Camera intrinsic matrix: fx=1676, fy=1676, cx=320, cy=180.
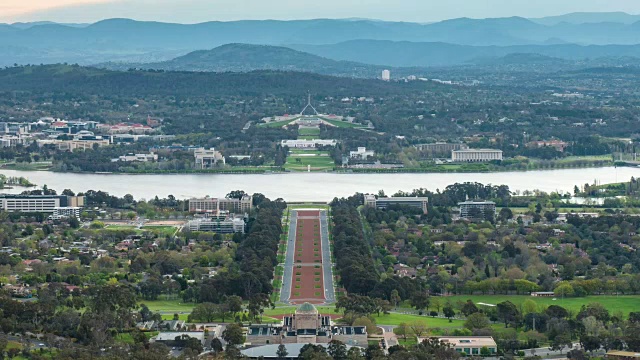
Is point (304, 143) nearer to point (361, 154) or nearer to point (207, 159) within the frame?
point (361, 154)

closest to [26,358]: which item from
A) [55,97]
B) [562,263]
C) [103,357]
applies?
[103,357]

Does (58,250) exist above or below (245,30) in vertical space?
below

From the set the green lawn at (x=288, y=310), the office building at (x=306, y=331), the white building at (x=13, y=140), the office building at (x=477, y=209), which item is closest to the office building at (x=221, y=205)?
the office building at (x=477, y=209)

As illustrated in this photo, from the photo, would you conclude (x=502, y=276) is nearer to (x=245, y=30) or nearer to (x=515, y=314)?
(x=515, y=314)

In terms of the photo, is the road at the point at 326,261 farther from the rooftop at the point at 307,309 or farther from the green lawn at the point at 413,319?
the rooftop at the point at 307,309

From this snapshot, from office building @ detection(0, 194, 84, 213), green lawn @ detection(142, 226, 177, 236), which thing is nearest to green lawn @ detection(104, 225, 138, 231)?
green lawn @ detection(142, 226, 177, 236)

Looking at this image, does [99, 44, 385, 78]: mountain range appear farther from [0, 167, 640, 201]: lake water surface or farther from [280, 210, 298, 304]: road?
[280, 210, 298, 304]: road

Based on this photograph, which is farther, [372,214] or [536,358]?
[372,214]

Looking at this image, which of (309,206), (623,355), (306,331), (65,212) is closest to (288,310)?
(306,331)
